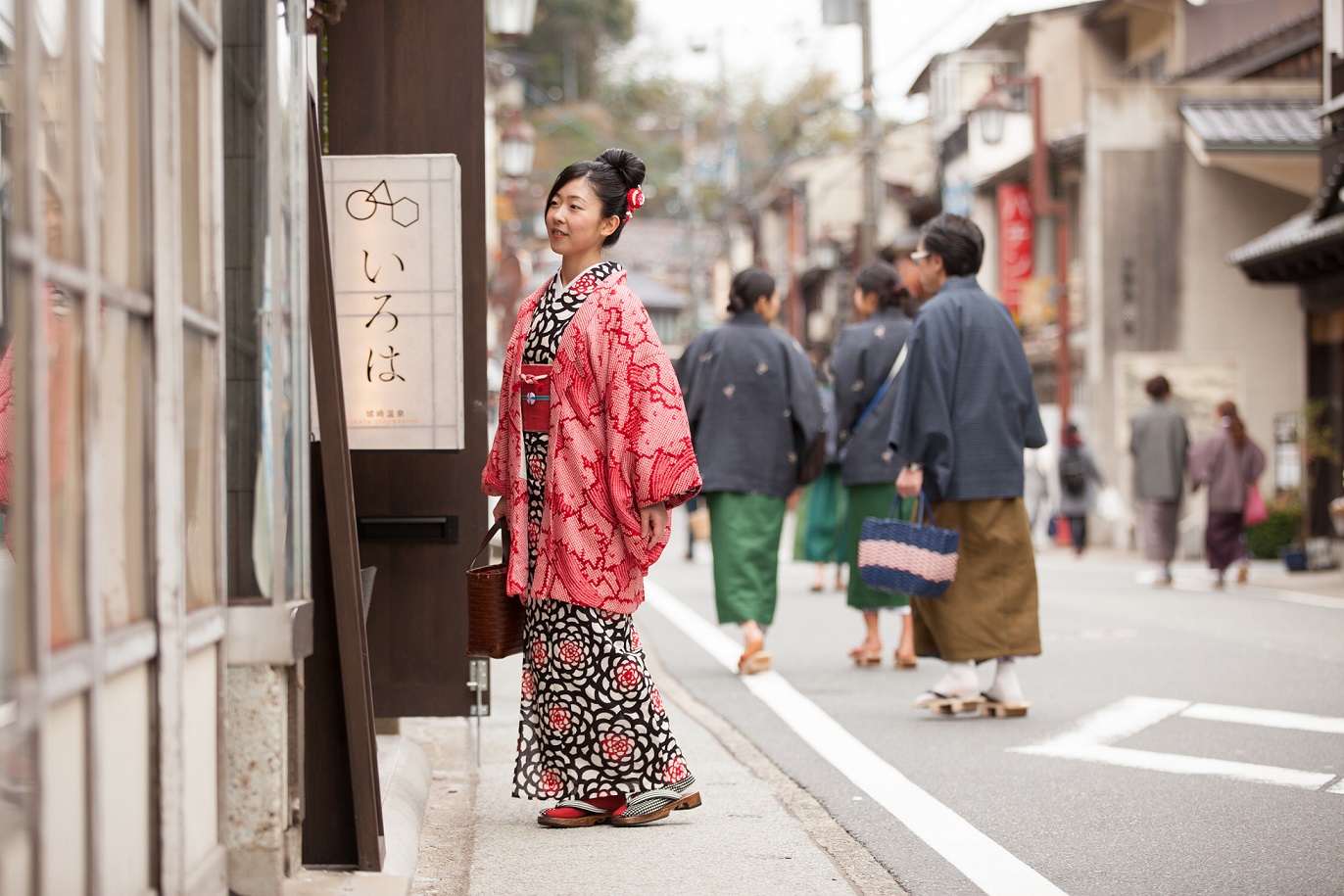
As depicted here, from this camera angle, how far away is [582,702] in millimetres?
5059

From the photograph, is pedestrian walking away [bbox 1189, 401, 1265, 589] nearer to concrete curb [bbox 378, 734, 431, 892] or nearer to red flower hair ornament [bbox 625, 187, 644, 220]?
concrete curb [bbox 378, 734, 431, 892]

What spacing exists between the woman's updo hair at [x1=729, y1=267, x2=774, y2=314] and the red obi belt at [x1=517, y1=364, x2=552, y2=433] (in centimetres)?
399

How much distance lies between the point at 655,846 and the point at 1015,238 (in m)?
27.1

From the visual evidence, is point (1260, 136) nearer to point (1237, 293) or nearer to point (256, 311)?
point (1237, 293)

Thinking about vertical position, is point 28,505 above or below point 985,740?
above

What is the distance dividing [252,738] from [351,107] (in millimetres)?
2645

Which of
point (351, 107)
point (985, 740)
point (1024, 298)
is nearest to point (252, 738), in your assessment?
point (351, 107)

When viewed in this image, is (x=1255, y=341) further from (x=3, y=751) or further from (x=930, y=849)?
(x=3, y=751)

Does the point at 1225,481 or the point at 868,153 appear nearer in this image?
the point at 1225,481

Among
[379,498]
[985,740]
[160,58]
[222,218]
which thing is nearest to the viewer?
[160,58]

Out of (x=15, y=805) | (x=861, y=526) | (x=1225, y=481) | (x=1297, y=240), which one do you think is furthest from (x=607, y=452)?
(x=1297, y=240)

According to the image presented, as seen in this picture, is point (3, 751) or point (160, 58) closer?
point (3, 751)

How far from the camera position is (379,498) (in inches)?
220

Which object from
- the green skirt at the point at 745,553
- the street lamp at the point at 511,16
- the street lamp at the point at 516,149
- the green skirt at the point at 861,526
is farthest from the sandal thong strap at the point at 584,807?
the street lamp at the point at 516,149
